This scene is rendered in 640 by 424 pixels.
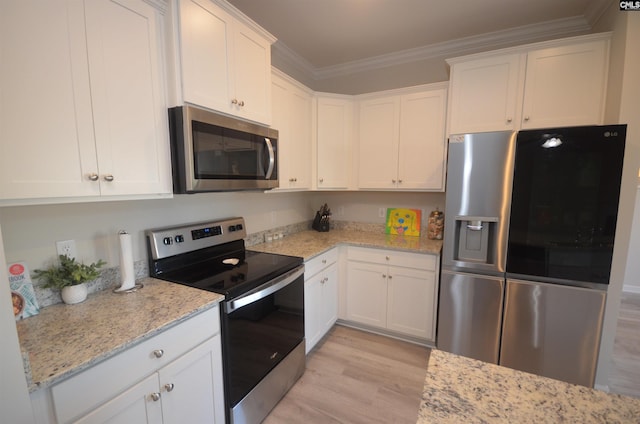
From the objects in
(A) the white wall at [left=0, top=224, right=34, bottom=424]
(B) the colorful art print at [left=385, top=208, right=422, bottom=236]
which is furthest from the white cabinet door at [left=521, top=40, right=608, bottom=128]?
(A) the white wall at [left=0, top=224, right=34, bottom=424]

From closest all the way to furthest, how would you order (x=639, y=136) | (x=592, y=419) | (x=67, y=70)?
(x=592, y=419), (x=67, y=70), (x=639, y=136)

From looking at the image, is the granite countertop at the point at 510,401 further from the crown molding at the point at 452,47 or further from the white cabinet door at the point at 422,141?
the crown molding at the point at 452,47

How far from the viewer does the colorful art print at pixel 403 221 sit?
9.40ft

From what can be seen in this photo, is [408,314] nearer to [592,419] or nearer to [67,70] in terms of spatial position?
[592,419]

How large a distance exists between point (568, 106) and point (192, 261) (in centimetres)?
288

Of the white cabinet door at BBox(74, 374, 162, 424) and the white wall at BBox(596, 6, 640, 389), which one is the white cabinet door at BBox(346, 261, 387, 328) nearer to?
the white wall at BBox(596, 6, 640, 389)

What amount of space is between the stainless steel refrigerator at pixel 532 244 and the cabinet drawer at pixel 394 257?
17 cm

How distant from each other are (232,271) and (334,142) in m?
1.69

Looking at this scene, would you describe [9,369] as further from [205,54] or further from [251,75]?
[251,75]

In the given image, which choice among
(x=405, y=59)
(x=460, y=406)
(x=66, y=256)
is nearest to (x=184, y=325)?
(x=66, y=256)

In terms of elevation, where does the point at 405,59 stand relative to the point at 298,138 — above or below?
above

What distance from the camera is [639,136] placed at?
171 cm

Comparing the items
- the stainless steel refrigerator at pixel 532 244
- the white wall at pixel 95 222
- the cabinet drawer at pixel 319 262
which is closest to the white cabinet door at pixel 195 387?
the white wall at pixel 95 222

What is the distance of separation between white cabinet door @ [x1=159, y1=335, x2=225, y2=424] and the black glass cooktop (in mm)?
264
